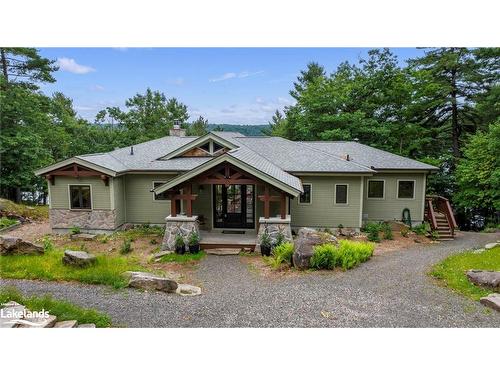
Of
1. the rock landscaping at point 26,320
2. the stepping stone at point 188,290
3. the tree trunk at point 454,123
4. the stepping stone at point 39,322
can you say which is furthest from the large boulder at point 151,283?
the tree trunk at point 454,123

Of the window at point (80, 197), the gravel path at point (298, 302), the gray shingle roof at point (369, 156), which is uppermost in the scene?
the gray shingle roof at point (369, 156)

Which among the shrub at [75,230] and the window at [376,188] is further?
the window at [376,188]

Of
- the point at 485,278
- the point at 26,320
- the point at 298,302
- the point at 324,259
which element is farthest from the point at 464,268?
the point at 26,320

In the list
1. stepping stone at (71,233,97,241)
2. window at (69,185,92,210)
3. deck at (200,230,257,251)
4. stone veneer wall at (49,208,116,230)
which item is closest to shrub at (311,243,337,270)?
A: deck at (200,230,257,251)

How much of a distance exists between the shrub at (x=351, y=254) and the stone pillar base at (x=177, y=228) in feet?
16.1

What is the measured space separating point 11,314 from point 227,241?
691cm

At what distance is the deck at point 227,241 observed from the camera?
11039 millimetres

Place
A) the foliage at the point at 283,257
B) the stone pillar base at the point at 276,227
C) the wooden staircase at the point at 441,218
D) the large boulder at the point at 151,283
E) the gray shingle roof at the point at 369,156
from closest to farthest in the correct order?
the large boulder at the point at 151,283
the foliage at the point at 283,257
the stone pillar base at the point at 276,227
the wooden staircase at the point at 441,218
the gray shingle roof at the point at 369,156

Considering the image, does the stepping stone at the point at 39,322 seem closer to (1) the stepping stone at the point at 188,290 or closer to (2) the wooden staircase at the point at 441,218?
(1) the stepping stone at the point at 188,290

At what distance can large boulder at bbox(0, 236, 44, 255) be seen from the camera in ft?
27.4

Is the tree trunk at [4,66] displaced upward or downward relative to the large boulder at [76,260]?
upward

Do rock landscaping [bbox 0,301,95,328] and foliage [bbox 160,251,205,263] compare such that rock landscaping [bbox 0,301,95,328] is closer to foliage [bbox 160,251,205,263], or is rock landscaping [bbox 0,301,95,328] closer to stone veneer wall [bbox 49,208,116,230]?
foliage [bbox 160,251,205,263]

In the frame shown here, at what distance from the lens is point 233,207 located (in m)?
13.0

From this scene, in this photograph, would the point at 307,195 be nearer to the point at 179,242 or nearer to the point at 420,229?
the point at 420,229
